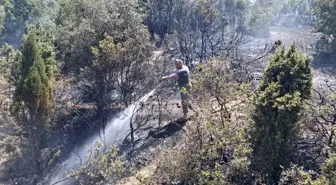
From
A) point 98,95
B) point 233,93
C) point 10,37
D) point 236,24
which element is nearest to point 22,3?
point 10,37

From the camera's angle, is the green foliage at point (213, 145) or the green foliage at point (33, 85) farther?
the green foliage at point (33, 85)

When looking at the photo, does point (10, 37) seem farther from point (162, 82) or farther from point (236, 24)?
point (162, 82)

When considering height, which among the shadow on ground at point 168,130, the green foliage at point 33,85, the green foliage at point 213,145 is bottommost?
the shadow on ground at point 168,130

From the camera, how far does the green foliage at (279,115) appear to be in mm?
6340

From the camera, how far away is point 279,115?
20.7 ft

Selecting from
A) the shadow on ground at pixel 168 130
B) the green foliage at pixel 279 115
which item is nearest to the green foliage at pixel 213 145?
the green foliage at pixel 279 115

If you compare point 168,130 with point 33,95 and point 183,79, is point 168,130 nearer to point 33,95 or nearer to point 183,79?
point 183,79

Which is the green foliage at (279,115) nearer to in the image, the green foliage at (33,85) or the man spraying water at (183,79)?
the man spraying water at (183,79)

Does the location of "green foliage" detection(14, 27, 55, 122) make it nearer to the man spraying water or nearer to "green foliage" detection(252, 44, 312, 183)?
the man spraying water

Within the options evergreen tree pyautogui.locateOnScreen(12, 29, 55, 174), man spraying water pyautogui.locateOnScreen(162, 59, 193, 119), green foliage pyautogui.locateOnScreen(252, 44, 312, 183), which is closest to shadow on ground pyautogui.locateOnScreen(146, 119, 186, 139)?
man spraying water pyautogui.locateOnScreen(162, 59, 193, 119)

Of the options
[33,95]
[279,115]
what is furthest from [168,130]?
[279,115]

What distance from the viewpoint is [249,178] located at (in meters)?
7.04

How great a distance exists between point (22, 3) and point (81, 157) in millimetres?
25533

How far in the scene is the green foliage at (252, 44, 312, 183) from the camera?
634cm
